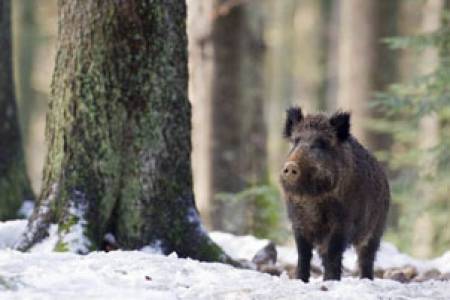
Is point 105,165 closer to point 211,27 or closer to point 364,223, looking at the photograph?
point 364,223

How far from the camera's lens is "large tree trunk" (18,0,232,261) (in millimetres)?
7707

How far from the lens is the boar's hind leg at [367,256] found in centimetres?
849

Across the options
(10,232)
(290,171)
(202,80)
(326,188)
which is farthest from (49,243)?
(202,80)

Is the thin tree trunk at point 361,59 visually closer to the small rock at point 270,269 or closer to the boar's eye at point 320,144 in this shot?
the small rock at point 270,269

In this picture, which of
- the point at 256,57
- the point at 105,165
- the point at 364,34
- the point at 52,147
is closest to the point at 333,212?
the point at 105,165

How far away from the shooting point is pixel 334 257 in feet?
24.6

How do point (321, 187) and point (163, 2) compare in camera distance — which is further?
point (163, 2)

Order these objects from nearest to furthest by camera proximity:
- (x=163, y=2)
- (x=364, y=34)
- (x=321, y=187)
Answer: (x=321, y=187)
(x=163, y=2)
(x=364, y=34)

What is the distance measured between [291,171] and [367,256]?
5.97 feet

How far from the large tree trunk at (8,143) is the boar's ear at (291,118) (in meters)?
3.41

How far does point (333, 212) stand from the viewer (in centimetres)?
754

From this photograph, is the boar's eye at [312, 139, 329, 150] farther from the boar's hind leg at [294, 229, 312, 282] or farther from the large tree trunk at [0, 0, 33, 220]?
the large tree trunk at [0, 0, 33, 220]

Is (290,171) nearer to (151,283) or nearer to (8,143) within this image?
(151,283)

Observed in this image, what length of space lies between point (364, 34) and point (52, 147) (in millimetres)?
10762
